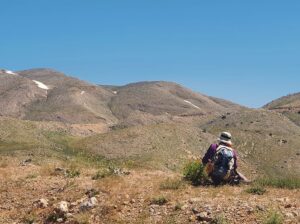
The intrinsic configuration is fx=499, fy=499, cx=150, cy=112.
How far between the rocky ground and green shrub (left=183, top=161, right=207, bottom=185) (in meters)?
0.46

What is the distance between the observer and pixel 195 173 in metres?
15.6

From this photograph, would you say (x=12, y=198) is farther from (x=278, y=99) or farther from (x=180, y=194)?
(x=278, y=99)

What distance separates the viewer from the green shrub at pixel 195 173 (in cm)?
1549

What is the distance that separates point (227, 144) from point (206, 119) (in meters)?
113

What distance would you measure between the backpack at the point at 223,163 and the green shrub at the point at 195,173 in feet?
1.90

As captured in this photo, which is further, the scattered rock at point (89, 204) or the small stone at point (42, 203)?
the small stone at point (42, 203)

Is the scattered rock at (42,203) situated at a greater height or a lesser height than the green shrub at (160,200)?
lesser

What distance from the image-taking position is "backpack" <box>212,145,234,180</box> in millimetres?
15008

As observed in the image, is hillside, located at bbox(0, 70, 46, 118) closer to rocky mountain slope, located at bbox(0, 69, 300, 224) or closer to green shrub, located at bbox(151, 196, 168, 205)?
rocky mountain slope, located at bbox(0, 69, 300, 224)

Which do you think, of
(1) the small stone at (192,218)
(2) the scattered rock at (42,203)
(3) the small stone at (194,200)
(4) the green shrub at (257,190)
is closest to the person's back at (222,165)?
(4) the green shrub at (257,190)

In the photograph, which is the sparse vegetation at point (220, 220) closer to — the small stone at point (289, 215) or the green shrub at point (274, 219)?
the green shrub at point (274, 219)

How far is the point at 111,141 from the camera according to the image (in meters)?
58.2

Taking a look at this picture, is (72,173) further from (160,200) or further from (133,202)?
(160,200)

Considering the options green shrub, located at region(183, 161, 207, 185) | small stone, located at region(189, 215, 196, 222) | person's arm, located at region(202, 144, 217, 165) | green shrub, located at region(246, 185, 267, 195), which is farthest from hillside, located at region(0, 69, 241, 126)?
small stone, located at region(189, 215, 196, 222)
